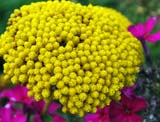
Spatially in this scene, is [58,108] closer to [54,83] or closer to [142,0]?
[54,83]

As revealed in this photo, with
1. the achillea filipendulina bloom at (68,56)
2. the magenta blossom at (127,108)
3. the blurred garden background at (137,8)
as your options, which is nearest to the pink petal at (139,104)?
the magenta blossom at (127,108)

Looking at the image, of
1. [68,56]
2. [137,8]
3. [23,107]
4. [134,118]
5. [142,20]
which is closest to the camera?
[68,56]

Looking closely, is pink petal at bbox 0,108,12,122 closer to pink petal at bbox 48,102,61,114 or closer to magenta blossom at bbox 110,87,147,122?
pink petal at bbox 48,102,61,114

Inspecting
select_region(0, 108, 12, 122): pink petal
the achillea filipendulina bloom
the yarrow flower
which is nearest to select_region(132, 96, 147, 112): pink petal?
the achillea filipendulina bloom

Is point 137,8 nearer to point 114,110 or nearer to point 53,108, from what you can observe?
point 53,108

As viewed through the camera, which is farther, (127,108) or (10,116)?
(10,116)

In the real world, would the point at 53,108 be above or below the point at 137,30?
below

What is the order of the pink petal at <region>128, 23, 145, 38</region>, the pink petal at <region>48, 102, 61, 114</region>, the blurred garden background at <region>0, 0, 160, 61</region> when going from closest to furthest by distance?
the pink petal at <region>128, 23, 145, 38</region>, the pink petal at <region>48, 102, 61, 114</region>, the blurred garden background at <region>0, 0, 160, 61</region>

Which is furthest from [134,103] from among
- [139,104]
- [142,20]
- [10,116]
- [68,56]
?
[142,20]
